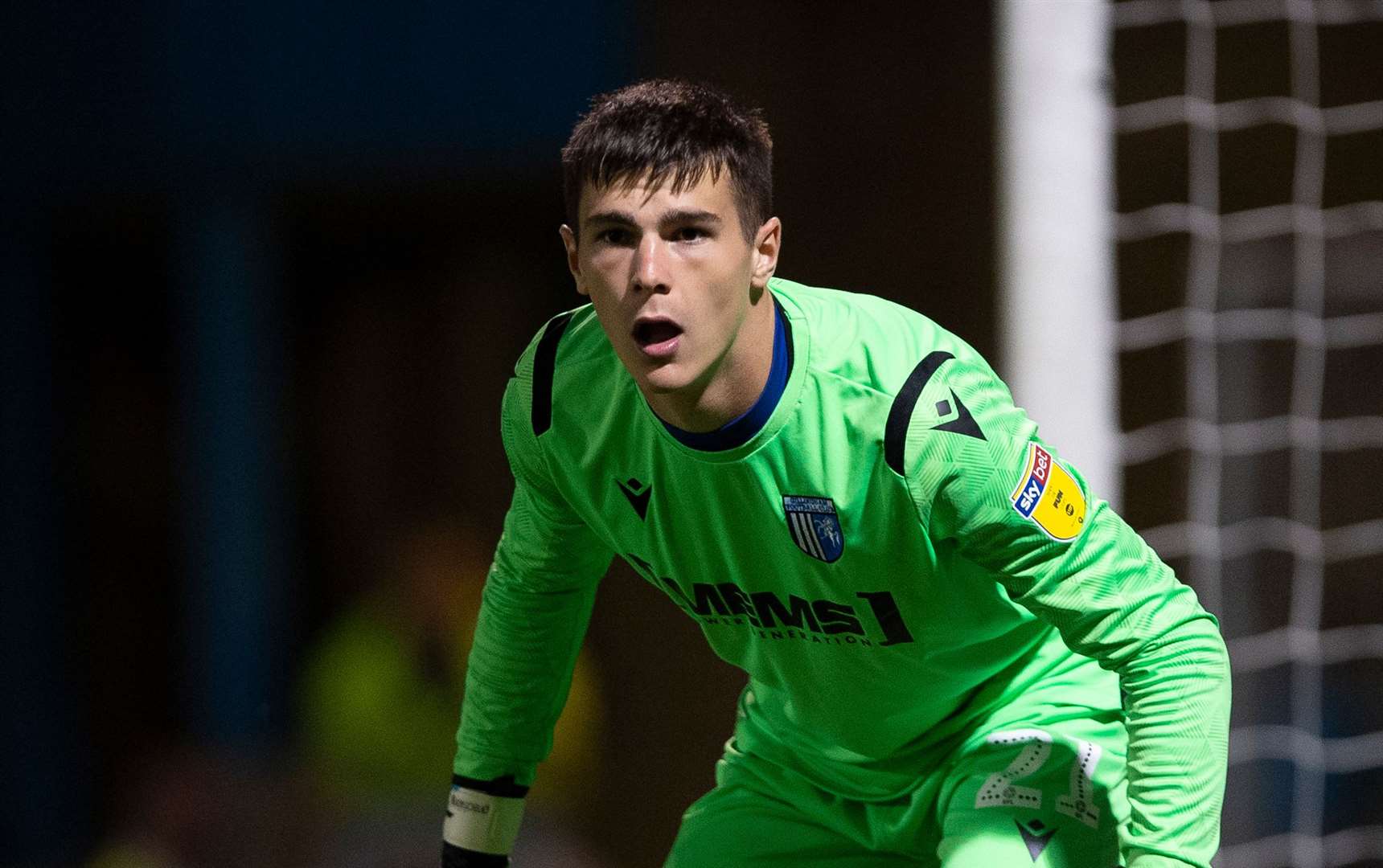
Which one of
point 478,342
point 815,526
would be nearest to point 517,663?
point 815,526

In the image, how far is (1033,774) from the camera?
234cm

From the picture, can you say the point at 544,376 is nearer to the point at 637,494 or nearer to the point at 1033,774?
the point at 637,494

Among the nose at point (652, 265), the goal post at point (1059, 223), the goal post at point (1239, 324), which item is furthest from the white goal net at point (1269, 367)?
the nose at point (652, 265)

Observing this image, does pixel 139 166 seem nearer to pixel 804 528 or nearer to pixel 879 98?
pixel 879 98

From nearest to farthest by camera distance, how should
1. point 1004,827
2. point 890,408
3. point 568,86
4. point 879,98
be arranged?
point 890,408 → point 1004,827 → point 879,98 → point 568,86

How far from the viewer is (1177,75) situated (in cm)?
405

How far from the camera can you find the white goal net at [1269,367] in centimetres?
411

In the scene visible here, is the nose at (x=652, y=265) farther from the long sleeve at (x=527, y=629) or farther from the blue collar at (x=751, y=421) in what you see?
the long sleeve at (x=527, y=629)

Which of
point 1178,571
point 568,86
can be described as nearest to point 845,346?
point 1178,571

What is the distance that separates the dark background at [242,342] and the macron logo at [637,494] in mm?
2889

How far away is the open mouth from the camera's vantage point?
7.07 feet

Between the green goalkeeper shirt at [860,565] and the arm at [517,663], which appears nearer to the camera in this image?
the green goalkeeper shirt at [860,565]

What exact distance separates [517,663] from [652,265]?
77 centimetres

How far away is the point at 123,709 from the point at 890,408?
17.6 ft
